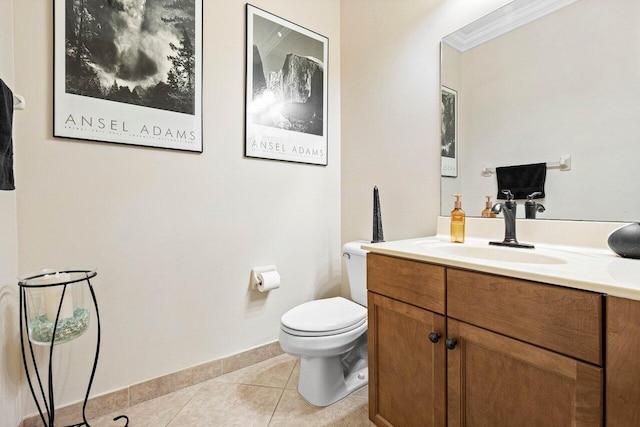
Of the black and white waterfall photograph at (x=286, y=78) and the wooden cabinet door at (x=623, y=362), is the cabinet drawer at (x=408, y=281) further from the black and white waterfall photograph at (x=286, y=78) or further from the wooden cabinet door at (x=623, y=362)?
the black and white waterfall photograph at (x=286, y=78)

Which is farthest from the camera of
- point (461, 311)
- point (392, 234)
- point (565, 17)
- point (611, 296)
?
point (392, 234)

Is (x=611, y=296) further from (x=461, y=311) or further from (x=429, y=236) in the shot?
(x=429, y=236)

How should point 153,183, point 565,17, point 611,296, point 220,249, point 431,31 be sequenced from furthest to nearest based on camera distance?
point 220,249 < point 431,31 < point 153,183 < point 565,17 < point 611,296

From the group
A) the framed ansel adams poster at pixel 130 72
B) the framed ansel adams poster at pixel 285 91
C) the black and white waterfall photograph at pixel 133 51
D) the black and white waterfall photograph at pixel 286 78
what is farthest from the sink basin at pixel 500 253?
the black and white waterfall photograph at pixel 133 51

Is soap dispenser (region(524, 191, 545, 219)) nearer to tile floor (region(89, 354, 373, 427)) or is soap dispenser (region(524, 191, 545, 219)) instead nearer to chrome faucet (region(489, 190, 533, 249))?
chrome faucet (region(489, 190, 533, 249))

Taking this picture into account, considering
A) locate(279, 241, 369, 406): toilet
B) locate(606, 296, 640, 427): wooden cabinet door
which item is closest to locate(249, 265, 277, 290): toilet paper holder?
locate(279, 241, 369, 406): toilet

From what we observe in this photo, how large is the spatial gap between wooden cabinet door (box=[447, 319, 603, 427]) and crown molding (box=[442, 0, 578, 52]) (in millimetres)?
1333

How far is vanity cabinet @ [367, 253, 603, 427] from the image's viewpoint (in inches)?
25.9

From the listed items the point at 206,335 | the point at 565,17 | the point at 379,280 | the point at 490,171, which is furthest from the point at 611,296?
the point at 206,335

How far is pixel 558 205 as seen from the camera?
1177 millimetres

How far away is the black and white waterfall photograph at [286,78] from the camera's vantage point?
5.99 feet

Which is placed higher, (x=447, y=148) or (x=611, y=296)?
(x=447, y=148)

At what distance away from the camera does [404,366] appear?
107 centimetres

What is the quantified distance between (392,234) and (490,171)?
0.68 metres
